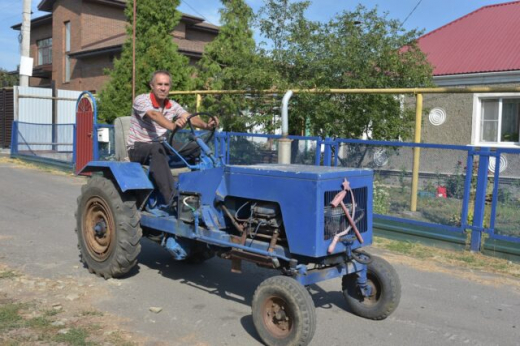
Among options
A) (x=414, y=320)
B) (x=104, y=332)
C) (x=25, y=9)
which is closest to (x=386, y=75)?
(x=414, y=320)

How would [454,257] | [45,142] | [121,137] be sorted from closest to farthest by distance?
[454,257] < [121,137] < [45,142]

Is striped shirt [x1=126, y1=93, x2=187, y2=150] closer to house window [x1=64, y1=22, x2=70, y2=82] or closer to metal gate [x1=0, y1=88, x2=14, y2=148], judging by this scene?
metal gate [x1=0, y1=88, x2=14, y2=148]

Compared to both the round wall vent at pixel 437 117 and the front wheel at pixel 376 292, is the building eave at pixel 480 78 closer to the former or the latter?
the round wall vent at pixel 437 117

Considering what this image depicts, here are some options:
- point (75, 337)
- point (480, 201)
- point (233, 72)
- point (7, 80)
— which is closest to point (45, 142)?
point (233, 72)

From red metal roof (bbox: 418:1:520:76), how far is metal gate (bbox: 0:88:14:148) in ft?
55.5

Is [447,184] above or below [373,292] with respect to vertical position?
above

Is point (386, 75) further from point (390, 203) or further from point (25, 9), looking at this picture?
point (25, 9)

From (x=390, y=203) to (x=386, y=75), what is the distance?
137 inches

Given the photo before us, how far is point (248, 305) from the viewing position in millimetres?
4887

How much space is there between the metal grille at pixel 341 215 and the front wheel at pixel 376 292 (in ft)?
1.25

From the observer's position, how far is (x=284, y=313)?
156 inches

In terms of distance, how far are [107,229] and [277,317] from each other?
2416mm

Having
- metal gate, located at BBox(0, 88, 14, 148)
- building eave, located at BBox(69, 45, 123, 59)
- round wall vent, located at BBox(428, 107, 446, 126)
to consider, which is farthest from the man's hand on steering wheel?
metal gate, located at BBox(0, 88, 14, 148)

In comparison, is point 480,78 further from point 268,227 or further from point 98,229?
point 98,229
